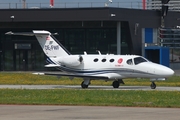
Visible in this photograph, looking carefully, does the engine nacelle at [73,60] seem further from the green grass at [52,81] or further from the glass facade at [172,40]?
the glass facade at [172,40]

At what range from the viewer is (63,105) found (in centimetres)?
2739

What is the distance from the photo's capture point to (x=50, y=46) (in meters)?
43.2

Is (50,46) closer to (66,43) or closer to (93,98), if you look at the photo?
(93,98)

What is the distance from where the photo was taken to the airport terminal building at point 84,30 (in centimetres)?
6912

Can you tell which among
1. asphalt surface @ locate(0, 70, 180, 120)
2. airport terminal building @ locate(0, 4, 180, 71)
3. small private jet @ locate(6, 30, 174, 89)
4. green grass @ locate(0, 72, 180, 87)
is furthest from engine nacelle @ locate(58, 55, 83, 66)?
airport terminal building @ locate(0, 4, 180, 71)

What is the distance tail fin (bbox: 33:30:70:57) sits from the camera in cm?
4300

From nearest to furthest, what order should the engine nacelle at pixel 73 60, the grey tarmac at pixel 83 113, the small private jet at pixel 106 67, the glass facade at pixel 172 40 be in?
the grey tarmac at pixel 83 113 < the small private jet at pixel 106 67 < the engine nacelle at pixel 73 60 < the glass facade at pixel 172 40

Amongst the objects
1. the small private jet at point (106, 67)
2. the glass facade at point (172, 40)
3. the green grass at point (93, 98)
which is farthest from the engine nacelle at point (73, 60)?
the glass facade at point (172, 40)

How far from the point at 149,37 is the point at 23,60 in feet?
51.5

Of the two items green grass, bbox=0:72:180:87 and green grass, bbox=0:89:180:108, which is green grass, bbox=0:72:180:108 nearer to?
green grass, bbox=0:89:180:108

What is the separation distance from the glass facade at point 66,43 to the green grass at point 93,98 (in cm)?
3718

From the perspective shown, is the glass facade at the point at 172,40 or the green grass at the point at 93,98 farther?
the glass facade at the point at 172,40

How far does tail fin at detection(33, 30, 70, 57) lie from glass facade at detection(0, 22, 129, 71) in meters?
27.7

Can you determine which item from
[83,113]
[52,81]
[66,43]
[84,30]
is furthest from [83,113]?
[66,43]
